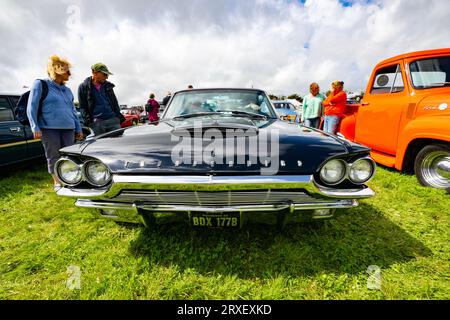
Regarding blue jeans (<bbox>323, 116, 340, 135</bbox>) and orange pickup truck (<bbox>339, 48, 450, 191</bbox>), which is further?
blue jeans (<bbox>323, 116, 340, 135</bbox>)

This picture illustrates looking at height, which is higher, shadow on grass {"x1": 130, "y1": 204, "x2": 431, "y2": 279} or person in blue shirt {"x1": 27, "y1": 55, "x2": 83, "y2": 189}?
person in blue shirt {"x1": 27, "y1": 55, "x2": 83, "y2": 189}

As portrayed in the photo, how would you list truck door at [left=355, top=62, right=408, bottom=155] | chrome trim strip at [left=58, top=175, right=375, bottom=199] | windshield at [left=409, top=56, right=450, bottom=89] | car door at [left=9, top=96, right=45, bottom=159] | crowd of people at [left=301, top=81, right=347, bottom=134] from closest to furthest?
chrome trim strip at [left=58, top=175, right=375, bottom=199], windshield at [left=409, top=56, right=450, bottom=89], truck door at [left=355, top=62, right=408, bottom=155], car door at [left=9, top=96, right=45, bottom=159], crowd of people at [left=301, top=81, right=347, bottom=134]

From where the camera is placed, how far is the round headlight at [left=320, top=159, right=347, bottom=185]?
62.8 inches

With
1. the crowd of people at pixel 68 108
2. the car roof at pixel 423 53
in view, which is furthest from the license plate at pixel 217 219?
the car roof at pixel 423 53

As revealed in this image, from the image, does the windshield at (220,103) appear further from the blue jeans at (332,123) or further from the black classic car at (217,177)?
the blue jeans at (332,123)

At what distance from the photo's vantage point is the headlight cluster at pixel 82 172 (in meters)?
1.63

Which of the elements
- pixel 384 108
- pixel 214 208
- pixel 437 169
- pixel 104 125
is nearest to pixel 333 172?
pixel 214 208

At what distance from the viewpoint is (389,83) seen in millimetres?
4043

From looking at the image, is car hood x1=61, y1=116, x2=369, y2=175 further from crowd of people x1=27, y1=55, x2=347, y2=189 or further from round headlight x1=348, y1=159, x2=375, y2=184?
crowd of people x1=27, y1=55, x2=347, y2=189

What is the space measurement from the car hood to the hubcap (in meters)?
2.52

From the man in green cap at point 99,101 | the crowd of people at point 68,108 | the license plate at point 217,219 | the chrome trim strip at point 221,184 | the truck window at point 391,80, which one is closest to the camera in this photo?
the chrome trim strip at point 221,184
